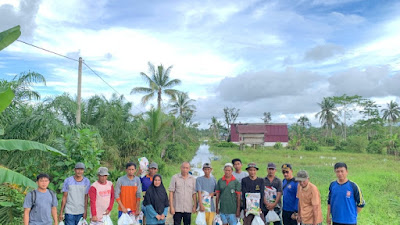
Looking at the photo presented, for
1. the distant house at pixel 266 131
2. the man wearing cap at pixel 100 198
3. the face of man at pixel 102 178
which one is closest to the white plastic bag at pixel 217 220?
the man wearing cap at pixel 100 198

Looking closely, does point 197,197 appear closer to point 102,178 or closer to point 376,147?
point 102,178

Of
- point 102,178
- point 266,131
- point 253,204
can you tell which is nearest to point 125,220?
point 102,178

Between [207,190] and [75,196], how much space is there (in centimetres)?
204

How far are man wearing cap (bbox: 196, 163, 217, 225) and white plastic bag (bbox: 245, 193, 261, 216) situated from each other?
591 mm

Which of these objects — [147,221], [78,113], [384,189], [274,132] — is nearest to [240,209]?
[147,221]

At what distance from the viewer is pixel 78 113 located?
31.4 ft

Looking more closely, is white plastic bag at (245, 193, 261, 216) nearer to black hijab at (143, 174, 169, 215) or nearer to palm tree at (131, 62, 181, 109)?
black hijab at (143, 174, 169, 215)

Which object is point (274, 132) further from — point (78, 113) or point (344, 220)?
point (344, 220)

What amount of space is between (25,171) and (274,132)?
Answer: 131ft

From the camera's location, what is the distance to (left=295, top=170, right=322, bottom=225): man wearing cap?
14.8ft

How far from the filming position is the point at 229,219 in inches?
202

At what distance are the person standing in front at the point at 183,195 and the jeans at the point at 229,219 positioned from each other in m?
0.49

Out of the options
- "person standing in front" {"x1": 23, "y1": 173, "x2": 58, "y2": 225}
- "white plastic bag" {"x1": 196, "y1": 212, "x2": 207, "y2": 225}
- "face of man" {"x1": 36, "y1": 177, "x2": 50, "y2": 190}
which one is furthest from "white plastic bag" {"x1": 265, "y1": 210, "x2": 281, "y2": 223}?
"face of man" {"x1": 36, "y1": 177, "x2": 50, "y2": 190}

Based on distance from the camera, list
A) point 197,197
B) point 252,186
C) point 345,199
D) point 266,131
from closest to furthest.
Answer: point 345,199, point 252,186, point 197,197, point 266,131
